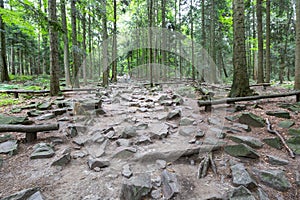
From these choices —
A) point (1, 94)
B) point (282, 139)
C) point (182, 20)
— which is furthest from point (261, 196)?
point (182, 20)

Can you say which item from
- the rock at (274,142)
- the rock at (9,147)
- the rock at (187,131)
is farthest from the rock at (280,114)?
the rock at (9,147)

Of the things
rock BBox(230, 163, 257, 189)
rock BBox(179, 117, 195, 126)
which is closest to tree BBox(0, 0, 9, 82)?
rock BBox(179, 117, 195, 126)

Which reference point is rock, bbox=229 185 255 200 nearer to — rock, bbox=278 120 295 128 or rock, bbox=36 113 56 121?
rock, bbox=278 120 295 128

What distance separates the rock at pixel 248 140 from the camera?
11.5 ft

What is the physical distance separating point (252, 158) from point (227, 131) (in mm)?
1029

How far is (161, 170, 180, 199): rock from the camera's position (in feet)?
8.12

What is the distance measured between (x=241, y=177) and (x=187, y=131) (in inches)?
69.7

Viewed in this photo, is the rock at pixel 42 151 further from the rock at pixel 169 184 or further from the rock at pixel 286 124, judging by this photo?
the rock at pixel 286 124

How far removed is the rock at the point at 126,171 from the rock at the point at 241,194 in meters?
1.49

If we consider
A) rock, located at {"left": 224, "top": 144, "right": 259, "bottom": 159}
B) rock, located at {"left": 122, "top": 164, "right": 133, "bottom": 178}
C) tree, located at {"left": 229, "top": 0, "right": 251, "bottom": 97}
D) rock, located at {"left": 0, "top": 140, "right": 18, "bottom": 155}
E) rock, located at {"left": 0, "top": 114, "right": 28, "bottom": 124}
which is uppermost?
tree, located at {"left": 229, "top": 0, "right": 251, "bottom": 97}

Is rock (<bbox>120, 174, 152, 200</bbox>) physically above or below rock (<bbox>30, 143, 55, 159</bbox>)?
below

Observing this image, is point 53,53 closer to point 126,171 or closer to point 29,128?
point 29,128

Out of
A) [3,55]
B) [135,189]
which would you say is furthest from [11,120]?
[3,55]

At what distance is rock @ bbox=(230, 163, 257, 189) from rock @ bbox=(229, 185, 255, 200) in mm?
164
